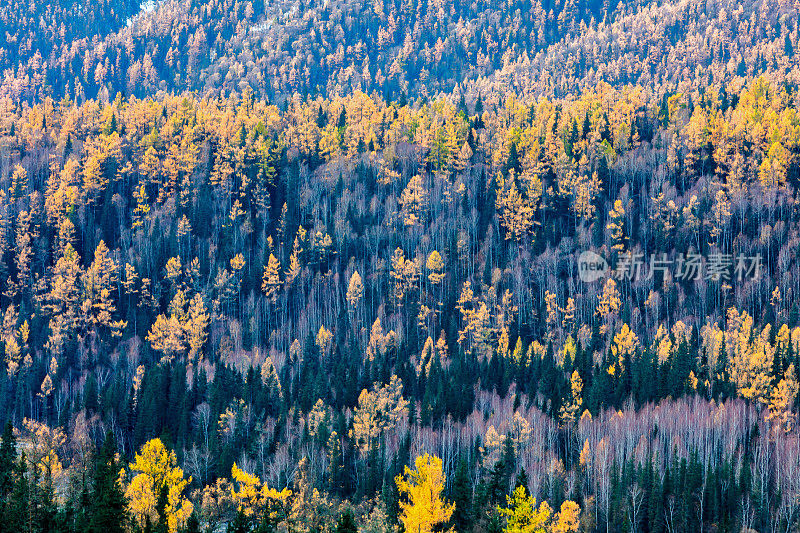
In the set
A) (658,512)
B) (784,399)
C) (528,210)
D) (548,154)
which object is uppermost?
(548,154)

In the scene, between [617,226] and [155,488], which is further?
[617,226]

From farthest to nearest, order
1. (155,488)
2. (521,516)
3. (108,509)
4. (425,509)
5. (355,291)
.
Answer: (355,291), (155,488), (425,509), (521,516), (108,509)

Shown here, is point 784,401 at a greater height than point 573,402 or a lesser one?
greater

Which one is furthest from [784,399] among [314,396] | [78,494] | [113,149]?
[113,149]

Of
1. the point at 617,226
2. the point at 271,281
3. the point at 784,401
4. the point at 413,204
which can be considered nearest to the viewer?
the point at 784,401

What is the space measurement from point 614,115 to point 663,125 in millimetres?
9259

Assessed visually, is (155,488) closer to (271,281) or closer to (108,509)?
(108,509)

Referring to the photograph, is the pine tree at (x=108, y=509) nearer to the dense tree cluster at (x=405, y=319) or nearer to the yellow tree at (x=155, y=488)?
the dense tree cluster at (x=405, y=319)

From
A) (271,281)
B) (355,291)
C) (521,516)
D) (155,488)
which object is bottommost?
(155,488)

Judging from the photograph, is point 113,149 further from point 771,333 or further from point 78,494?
point 771,333

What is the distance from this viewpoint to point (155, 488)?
8431cm

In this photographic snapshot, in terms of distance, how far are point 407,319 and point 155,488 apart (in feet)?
229

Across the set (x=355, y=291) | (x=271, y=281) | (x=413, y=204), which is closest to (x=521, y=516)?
(x=355, y=291)

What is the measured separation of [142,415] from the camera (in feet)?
382
